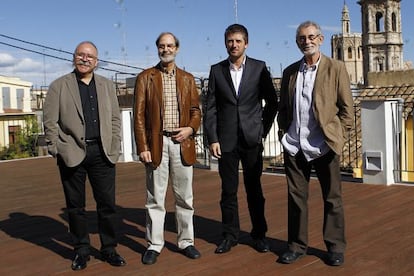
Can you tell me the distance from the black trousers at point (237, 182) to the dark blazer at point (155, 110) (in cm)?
35

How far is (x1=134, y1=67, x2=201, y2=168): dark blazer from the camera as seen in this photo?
3676 millimetres

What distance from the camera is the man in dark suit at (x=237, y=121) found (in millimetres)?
3865

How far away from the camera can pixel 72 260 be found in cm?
404

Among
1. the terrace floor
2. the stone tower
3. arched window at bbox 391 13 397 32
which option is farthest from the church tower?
the terrace floor

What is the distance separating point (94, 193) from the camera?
3.86 m

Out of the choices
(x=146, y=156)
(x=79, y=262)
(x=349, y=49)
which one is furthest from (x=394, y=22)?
(x=79, y=262)

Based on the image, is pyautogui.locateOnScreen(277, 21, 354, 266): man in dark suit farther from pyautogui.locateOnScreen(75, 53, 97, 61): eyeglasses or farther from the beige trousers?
pyautogui.locateOnScreen(75, 53, 97, 61): eyeglasses

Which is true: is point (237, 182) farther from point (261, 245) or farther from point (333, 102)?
point (333, 102)

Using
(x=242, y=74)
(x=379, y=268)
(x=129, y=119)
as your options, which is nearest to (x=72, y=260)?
(x=242, y=74)

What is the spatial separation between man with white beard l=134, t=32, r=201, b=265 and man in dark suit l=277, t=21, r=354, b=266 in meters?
0.71

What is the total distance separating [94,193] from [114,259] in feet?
1.71

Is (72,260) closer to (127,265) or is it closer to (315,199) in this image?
(127,265)

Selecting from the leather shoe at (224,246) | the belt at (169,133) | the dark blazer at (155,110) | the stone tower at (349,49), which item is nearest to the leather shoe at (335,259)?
the leather shoe at (224,246)

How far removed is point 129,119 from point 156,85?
287 inches
